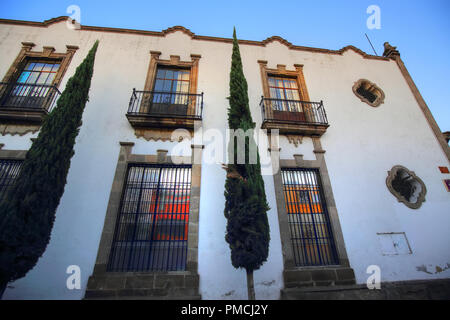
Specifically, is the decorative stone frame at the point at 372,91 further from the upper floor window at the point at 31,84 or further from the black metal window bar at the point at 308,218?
the upper floor window at the point at 31,84

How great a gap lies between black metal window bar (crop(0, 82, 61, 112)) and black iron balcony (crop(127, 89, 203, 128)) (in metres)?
2.20

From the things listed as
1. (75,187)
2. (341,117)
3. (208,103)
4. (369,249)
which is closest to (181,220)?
(75,187)

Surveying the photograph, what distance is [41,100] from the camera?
571 centimetres

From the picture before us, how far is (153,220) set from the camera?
459 centimetres

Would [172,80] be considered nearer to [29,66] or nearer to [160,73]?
[160,73]

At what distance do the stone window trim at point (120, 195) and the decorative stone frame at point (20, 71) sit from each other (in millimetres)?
2588

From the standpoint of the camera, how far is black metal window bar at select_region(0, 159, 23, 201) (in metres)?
4.59

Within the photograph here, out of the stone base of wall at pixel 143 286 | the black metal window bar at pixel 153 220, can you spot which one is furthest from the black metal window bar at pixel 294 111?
the stone base of wall at pixel 143 286

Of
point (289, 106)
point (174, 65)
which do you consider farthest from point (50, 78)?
point (289, 106)

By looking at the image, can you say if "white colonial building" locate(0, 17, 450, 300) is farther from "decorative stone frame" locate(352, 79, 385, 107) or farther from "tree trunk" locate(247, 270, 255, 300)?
"tree trunk" locate(247, 270, 255, 300)

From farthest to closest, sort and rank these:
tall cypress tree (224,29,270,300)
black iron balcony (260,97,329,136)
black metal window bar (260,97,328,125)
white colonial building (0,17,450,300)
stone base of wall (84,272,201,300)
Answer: black metal window bar (260,97,328,125), black iron balcony (260,97,329,136), white colonial building (0,17,450,300), stone base of wall (84,272,201,300), tall cypress tree (224,29,270,300)

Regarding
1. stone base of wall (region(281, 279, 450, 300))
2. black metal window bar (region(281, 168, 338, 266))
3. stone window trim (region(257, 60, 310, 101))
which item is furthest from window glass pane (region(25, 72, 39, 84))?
stone base of wall (region(281, 279, 450, 300))

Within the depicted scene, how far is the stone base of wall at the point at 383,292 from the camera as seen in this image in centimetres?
403
